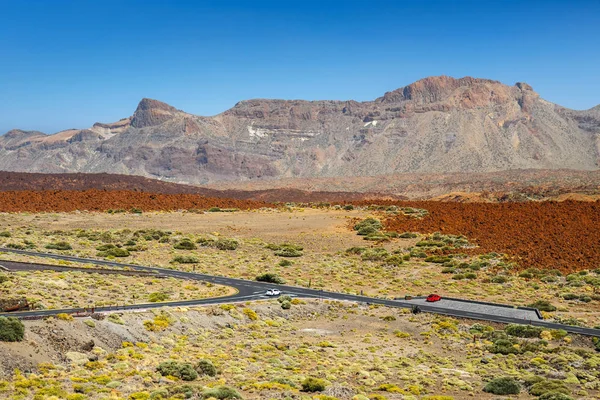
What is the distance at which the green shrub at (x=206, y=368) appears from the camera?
97.0 ft

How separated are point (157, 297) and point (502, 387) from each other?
25.1 m

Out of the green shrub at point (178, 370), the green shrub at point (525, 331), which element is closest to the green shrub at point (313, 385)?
the green shrub at point (178, 370)

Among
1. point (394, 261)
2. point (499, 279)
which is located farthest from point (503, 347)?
point (394, 261)

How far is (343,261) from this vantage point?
67750mm

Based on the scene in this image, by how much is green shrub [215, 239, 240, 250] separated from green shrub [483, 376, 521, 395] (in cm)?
4840

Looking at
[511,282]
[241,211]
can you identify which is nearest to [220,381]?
[511,282]

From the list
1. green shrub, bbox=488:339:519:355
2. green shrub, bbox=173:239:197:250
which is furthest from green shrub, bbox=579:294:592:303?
green shrub, bbox=173:239:197:250

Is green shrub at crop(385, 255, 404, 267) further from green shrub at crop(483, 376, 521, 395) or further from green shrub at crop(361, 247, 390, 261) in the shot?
green shrub at crop(483, 376, 521, 395)

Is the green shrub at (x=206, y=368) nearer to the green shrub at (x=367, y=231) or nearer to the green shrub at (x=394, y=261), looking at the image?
the green shrub at (x=394, y=261)

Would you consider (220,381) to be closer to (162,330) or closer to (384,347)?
(162,330)

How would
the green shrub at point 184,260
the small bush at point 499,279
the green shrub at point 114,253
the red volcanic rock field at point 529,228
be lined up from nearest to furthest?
the small bush at point 499,279 < the red volcanic rock field at point 529,228 < the green shrub at point 184,260 < the green shrub at point 114,253

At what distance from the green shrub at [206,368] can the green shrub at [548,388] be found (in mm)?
15261

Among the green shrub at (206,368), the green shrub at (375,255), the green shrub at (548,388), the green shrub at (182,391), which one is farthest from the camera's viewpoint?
the green shrub at (375,255)

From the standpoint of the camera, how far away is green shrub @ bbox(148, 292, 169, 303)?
43250mm
